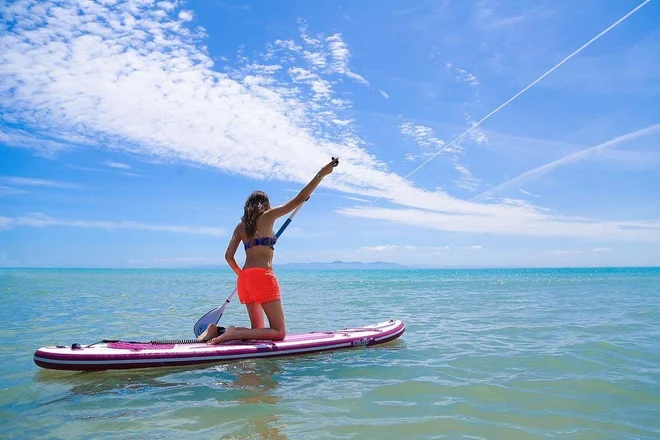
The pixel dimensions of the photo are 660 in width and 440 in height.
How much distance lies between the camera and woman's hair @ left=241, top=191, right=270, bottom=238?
6.44m

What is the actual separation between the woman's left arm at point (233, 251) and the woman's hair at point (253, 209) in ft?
1.08

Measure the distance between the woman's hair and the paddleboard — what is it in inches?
66.5

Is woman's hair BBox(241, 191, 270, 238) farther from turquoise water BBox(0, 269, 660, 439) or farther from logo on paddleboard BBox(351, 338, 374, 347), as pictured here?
logo on paddleboard BBox(351, 338, 374, 347)

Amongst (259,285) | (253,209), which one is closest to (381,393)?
(259,285)

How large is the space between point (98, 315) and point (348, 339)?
9.62 metres

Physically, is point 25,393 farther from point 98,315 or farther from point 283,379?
point 98,315

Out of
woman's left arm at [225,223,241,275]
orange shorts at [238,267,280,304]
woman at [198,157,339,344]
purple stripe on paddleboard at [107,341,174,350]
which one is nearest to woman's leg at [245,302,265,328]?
woman at [198,157,339,344]

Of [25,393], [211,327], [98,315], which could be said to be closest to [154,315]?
[98,315]

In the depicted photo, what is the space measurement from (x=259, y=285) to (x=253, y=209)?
3.50ft

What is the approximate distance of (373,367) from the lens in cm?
656

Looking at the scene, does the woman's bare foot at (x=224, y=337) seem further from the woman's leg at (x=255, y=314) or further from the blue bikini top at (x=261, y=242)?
the blue bikini top at (x=261, y=242)

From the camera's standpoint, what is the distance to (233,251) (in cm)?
704

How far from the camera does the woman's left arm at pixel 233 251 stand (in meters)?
6.80

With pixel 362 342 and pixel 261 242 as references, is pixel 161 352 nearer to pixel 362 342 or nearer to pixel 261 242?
pixel 261 242
